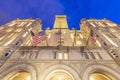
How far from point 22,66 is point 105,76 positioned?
37.2ft

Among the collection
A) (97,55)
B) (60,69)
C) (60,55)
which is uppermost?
(97,55)

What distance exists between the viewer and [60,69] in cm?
1744

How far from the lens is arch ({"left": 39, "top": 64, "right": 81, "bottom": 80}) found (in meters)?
16.3

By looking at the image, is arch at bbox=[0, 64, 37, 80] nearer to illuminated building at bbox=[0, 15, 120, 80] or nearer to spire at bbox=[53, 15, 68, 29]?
illuminated building at bbox=[0, 15, 120, 80]

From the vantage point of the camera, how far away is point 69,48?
22172 millimetres

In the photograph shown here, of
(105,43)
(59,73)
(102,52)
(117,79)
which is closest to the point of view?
(117,79)

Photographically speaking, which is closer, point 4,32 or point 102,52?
point 102,52

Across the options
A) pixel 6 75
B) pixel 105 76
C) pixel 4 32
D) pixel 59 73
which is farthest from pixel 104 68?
pixel 4 32

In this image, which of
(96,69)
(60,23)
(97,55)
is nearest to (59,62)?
(96,69)

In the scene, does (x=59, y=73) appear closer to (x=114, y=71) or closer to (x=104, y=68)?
(x=104, y=68)

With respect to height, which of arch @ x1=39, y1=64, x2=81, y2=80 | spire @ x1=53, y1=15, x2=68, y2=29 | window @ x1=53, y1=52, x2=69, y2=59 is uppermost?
spire @ x1=53, y1=15, x2=68, y2=29

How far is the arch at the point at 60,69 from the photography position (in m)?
16.3

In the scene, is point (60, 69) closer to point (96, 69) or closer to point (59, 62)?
point (59, 62)

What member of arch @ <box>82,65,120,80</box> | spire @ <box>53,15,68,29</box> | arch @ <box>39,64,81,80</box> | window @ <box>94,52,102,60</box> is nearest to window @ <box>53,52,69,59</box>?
arch @ <box>39,64,81,80</box>
